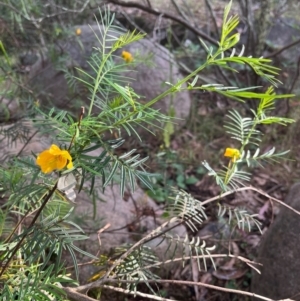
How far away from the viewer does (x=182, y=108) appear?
130 inches

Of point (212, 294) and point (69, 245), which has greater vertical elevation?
point (69, 245)

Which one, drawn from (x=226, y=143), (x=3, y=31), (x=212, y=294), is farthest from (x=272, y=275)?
(x=3, y=31)

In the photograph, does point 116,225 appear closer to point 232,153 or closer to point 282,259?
point 282,259

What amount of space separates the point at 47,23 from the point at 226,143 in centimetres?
138

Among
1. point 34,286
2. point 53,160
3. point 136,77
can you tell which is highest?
point 53,160

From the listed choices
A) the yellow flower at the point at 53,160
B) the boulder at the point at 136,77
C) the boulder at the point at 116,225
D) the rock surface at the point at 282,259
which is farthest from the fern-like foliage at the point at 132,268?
the boulder at the point at 136,77

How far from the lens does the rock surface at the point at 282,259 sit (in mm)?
1607

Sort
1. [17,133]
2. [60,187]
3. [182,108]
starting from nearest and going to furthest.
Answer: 1. [60,187]
2. [17,133]
3. [182,108]

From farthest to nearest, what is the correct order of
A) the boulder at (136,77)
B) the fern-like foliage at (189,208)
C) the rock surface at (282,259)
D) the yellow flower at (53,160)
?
the boulder at (136,77) < the rock surface at (282,259) < the fern-like foliage at (189,208) < the yellow flower at (53,160)

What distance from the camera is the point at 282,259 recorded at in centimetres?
165

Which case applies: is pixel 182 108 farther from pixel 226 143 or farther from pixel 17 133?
pixel 17 133

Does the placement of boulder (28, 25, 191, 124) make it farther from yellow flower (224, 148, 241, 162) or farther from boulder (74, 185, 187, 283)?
yellow flower (224, 148, 241, 162)

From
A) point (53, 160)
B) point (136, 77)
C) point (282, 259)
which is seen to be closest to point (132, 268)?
point (53, 160)

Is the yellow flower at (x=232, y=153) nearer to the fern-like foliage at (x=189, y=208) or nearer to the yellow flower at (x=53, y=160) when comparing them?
the fern-like foliage at (x=189, y=208)
